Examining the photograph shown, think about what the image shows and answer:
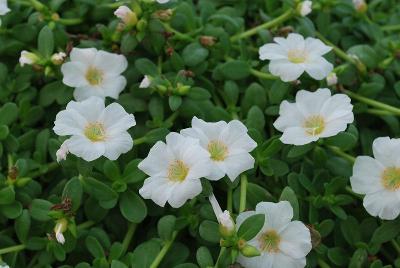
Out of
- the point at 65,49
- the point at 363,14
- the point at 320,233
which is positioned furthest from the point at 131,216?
the point at 363,14

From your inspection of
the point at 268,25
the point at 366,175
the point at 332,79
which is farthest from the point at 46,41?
the point at 366,175

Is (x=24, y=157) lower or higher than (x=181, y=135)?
lower

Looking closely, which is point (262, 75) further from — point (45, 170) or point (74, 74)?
point (45, 170)

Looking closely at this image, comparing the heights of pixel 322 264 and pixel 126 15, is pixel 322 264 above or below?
below

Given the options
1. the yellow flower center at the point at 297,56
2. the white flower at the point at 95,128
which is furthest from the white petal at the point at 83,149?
the yellow flower center at the point at 297,56

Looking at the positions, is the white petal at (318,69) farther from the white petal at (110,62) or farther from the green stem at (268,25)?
the white petal at (110,62)

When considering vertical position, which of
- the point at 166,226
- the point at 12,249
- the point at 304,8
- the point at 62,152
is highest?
the point at 304,8

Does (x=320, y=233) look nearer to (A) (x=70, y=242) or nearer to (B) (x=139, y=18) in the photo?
(A) (x=70, y=242)

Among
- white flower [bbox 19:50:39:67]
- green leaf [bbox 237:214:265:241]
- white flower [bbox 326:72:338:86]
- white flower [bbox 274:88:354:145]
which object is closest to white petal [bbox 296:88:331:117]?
white flower [bbox 274:88:354:145]
